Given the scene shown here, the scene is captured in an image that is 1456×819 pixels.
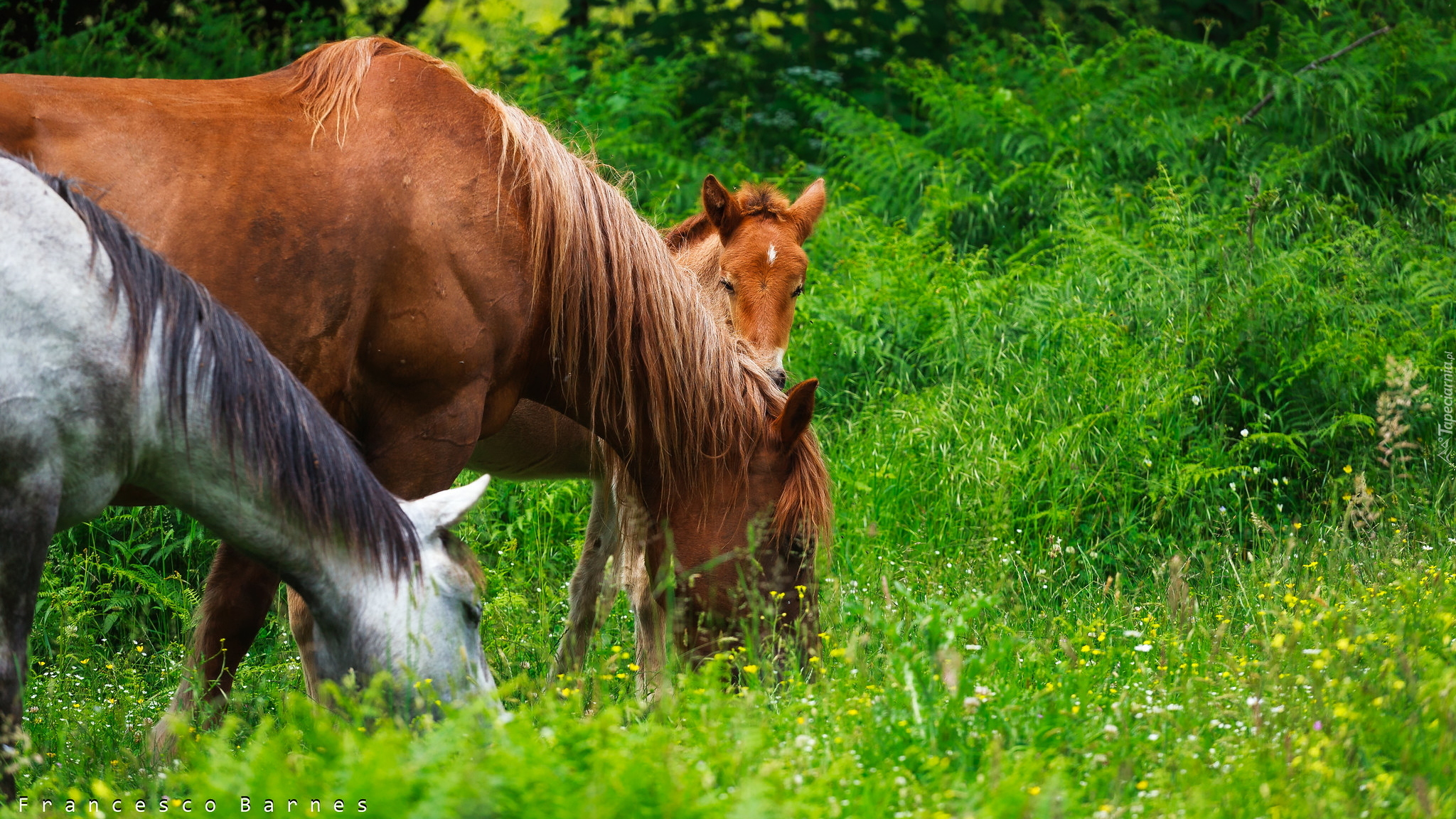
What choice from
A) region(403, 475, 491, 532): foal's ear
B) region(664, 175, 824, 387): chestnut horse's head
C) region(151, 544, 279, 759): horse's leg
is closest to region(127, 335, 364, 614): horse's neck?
region(403, 475, 491, 532): foal's ear

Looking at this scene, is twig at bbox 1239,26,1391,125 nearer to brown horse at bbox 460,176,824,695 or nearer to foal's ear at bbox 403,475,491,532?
brown horse at bbox 460,176,824,695

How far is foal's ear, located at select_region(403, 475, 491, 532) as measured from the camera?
2799mm

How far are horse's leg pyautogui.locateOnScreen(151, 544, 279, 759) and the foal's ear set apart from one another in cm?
95

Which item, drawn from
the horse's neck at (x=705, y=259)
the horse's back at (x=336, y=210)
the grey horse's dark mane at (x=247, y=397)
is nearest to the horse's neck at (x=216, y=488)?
the grey horse's dark mane at (x=247, y=397)

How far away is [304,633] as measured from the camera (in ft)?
11.1

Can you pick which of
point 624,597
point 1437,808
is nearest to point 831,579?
point 624,597

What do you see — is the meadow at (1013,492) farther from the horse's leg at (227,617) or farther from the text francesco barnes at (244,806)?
the horse's leg at (227,617)

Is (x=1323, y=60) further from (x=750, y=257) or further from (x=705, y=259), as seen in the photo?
(x=705, y=259)

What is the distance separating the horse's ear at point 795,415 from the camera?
3619mm

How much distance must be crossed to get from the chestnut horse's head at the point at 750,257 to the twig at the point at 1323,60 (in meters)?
3.45

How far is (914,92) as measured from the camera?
819 cm

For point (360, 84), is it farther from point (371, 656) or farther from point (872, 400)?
point (872, 400)

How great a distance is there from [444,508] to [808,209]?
3.43 meters

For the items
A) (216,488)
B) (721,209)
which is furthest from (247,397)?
(721,209)
